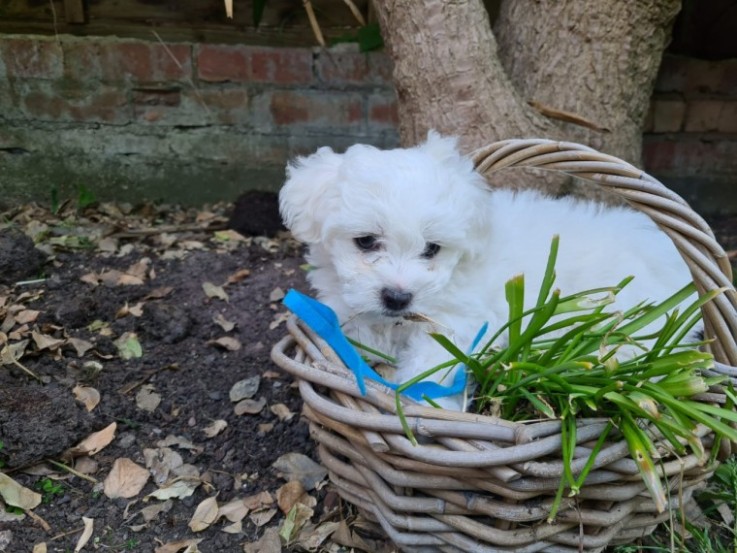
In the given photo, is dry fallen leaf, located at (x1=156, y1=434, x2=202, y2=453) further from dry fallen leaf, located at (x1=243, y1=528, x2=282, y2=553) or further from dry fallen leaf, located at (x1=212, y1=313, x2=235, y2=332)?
dry fallen leaf, located at (x1=212, y1=313, x2=235, y2=332)

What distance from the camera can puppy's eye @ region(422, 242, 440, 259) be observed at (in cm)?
156

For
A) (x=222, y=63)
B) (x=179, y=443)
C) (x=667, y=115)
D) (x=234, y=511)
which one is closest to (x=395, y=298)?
(x=234, y=511)

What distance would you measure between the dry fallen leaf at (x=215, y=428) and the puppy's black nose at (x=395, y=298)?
2.33 ft

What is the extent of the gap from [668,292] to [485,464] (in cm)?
93

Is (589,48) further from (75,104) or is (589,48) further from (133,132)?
(75,104)

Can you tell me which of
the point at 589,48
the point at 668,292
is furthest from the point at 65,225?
the point at 668,292

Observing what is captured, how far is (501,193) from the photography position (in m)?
2.01

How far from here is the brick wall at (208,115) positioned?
9.86 feet

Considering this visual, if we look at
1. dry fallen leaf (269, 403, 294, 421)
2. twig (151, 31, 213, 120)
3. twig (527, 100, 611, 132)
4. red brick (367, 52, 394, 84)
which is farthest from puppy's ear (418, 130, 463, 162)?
twig (151, 31, 213, 120)

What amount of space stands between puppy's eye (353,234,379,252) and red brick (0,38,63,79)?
2.16 metres

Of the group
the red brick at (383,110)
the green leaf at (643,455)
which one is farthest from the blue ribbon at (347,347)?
the red brick at (383,110)

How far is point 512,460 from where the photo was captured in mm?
1146

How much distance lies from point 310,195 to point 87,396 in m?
0.91

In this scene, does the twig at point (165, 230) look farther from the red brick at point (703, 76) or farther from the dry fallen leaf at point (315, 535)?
the red brick at point (703, 76)
